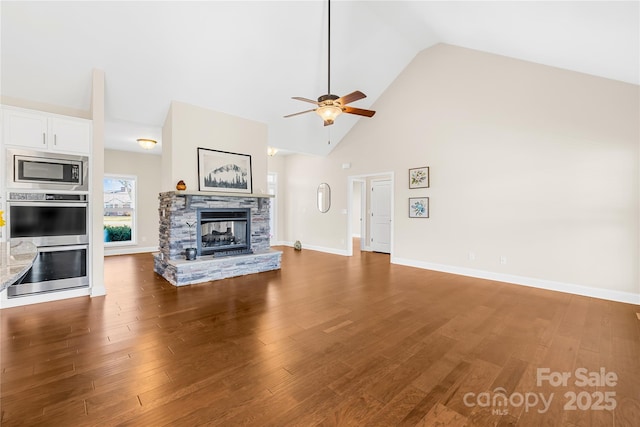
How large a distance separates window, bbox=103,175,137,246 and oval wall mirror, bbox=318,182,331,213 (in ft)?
16.8

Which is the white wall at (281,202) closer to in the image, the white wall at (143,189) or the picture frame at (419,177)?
the white wall at (143,189)

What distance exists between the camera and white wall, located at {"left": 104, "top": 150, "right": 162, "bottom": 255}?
7590 millimetres

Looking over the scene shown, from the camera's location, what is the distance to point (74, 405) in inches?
69.6

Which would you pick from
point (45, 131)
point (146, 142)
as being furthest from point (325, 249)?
point (45, 131)

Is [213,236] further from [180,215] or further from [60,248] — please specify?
[60,248]

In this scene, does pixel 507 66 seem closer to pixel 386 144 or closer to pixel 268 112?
pixel 386 144

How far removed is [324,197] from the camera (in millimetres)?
8008

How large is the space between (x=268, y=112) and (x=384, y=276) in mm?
3907

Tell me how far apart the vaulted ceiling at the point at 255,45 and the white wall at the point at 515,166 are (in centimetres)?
39

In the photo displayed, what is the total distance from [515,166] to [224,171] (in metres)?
5.08

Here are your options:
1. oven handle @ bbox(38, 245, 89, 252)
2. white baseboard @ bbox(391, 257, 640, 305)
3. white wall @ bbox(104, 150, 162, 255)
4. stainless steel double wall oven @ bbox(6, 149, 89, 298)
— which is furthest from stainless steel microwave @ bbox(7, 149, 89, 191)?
white baseboard @ bbox(391, 257, 640, 305)

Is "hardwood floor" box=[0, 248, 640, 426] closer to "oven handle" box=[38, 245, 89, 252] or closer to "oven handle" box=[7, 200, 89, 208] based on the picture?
"oven handle" box=[38, 245, 89, 252]

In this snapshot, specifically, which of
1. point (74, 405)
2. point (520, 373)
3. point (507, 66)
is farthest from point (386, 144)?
point (74, 405)

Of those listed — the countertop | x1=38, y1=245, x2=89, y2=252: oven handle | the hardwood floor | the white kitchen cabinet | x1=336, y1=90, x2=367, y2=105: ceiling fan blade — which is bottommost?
the hardwood floor
